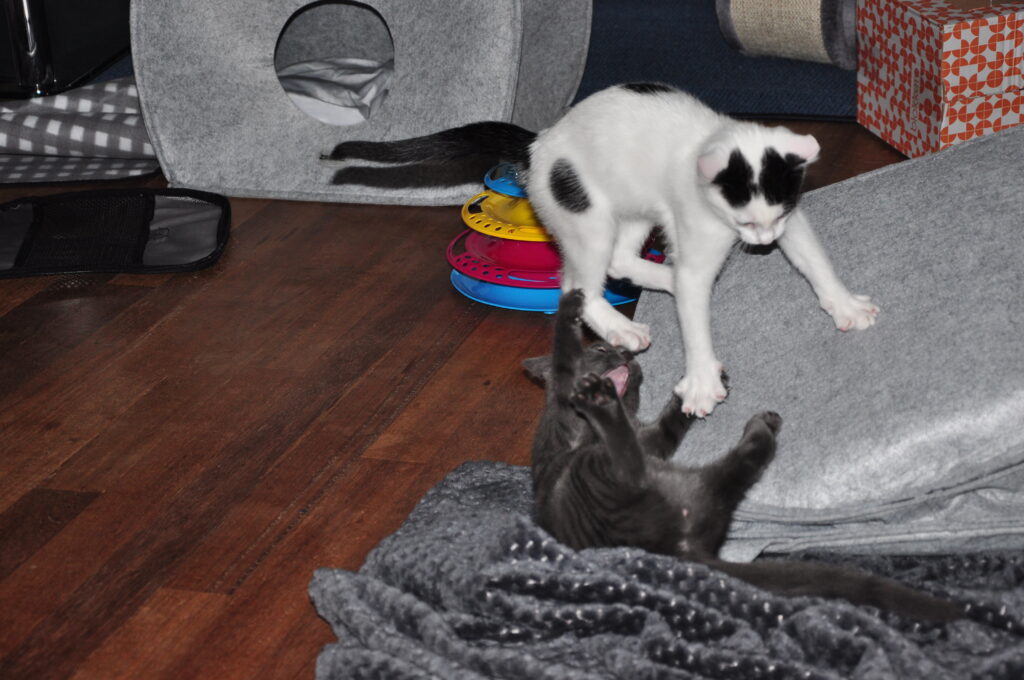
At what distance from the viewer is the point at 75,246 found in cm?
261

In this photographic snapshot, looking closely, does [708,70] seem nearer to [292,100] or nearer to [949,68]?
[949,68]

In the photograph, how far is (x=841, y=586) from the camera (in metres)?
1.34

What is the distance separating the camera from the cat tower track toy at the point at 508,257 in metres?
2.29

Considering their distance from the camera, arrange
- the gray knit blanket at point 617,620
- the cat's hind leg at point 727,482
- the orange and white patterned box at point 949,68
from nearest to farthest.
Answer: the gray knit blanket at point 617,620
the cat's hind leg at point 727,482
the orange and white patterned box at point 949,68

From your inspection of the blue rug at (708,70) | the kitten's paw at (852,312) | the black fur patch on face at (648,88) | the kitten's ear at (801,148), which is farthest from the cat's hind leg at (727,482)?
the blue rug at (708,70)

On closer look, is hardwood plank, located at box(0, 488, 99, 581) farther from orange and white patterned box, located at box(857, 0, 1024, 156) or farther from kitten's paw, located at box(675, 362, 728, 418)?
orange and white patterned box, located at box(857, 0, 1024, 156)

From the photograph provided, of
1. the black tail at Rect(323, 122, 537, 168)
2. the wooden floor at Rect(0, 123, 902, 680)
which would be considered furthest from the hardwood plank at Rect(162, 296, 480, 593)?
the black tail at Rect(323, 122, 537, 168)

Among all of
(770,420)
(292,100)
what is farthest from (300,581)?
(292,100)

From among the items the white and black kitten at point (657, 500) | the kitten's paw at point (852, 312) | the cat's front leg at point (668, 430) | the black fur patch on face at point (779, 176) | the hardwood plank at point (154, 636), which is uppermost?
the black fur patch on face at point (779, 176)

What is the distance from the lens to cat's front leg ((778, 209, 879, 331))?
5.55 feet

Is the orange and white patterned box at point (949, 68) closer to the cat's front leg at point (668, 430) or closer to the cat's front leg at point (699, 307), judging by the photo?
the cat's front leg at point (699, 307)

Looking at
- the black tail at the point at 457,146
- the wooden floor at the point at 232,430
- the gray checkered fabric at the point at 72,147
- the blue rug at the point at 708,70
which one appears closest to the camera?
the wooden floor at the point at 232,430

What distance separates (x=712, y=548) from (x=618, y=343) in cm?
54

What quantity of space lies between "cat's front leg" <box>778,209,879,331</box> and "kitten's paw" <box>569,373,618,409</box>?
444 mm
